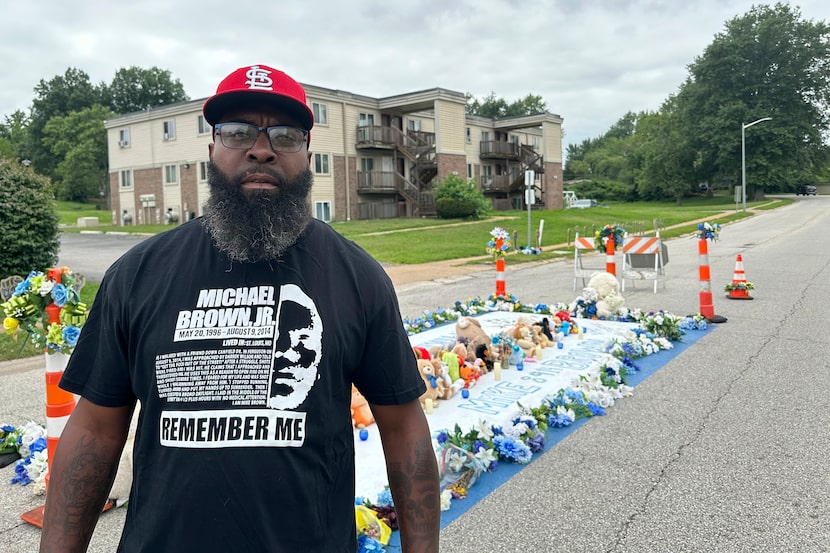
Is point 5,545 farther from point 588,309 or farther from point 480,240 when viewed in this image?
point 480,240

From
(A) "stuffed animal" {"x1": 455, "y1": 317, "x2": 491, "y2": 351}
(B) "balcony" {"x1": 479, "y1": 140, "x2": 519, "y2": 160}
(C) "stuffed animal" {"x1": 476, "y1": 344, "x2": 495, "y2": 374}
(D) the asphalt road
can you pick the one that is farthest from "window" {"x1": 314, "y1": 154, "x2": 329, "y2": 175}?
(C) "stuffed animal" {"x1": 476, "y1": 344, "x2": 495, "y2": 374}

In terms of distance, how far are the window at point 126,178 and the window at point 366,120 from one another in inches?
634

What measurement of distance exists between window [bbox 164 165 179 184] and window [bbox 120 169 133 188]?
410 centimetres

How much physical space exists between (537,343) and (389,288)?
21.1ft

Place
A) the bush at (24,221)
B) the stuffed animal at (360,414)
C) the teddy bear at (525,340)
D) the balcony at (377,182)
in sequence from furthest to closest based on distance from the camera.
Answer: the balcony at (377,182) < the bush at (24,221) < the teddy bear at (525,340) < the stuffed animal at (360,414)

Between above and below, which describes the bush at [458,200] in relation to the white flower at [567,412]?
above

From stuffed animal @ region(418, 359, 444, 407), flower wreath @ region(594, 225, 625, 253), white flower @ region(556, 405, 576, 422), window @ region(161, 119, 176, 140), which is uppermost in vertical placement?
window @ region(161, 119, 176, 140)

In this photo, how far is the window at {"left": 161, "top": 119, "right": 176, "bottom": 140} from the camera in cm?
3947

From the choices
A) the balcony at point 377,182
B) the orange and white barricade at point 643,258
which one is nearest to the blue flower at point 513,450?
the orange and white barricade at point 643,258

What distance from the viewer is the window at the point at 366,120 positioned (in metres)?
40.2

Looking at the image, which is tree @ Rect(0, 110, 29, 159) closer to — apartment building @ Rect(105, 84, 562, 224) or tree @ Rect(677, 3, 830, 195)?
apartment building @ Rect(105, 84, 562, 224)

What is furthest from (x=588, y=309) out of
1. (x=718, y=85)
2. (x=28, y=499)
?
(x=718, y=85)

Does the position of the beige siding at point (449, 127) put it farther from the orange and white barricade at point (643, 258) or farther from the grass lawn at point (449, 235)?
the orange and white barricade at point (643, 258)

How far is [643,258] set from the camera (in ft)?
45.7
